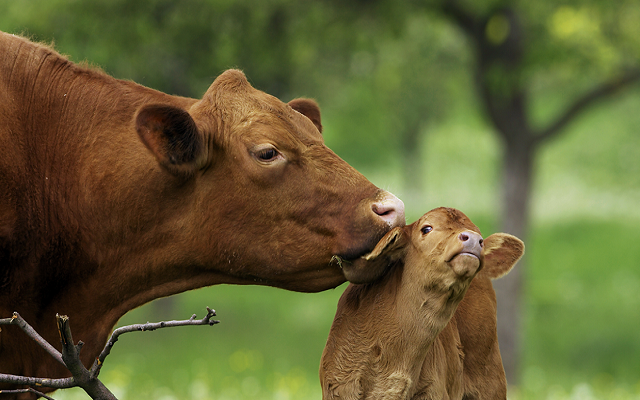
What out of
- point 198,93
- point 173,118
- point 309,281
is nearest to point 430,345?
point 309,281

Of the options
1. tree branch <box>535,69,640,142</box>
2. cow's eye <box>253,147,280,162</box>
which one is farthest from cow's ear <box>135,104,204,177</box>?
tree branch <box>535,69,640,142</box>

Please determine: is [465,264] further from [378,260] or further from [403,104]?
[403,104]

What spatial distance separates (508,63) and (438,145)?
27.6 meters

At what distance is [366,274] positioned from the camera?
3.08m

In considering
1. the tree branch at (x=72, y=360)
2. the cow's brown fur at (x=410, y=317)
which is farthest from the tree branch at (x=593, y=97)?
the tree branch at (x=72, y=360)

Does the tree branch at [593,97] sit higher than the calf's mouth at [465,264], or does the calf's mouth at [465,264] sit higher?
the tree branch at [593,97]

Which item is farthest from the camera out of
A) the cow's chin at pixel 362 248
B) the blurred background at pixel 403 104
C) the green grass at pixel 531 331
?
the green grass at pixel 531 331

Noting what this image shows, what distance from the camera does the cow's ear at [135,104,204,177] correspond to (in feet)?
11.1

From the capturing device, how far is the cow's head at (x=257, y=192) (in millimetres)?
3340

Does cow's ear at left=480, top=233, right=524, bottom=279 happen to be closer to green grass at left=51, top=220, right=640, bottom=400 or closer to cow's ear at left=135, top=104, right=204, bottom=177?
cow's ear at left=135, top=104, right=204, bottom=177

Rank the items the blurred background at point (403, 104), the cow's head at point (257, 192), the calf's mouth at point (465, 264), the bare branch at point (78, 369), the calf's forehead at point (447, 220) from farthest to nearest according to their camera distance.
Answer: the blurred background at point (403, 104)
the cow's head at point (257, 192)
the calf's forehead at point (447, 220)
the calf's mouth at point (465, 264)
the bare branch at point (78, 369)

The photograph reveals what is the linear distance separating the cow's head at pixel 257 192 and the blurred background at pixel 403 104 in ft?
2.72

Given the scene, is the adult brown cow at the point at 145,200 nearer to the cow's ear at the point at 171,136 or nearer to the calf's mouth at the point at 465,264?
the cow's ear at the point at 171,136

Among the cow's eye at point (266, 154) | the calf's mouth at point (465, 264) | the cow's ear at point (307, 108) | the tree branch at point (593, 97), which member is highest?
the tree branch at point (593, 97)
